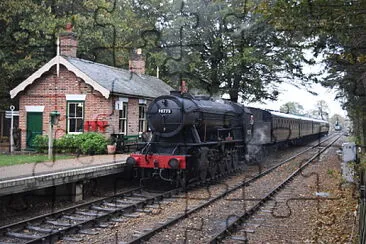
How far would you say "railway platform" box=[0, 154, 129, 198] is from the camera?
7.99m

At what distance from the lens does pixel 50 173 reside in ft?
29.9

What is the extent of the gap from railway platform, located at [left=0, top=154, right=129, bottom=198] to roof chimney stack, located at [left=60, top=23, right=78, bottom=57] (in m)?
5.99

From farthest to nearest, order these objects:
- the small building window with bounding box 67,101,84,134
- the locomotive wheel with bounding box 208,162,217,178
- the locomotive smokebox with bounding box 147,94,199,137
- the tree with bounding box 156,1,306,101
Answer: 1. the tree with bounding box 156,1,306,101
2. the small building window with bounding box 67,101,84,134
3. the locomotive wheel with bounding box 208,162,217,178
4. the locomotive smokebox with bounding box 147,94,199,137

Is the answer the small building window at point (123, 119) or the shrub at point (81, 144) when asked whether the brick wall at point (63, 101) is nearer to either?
the small building window at point (123, 119)

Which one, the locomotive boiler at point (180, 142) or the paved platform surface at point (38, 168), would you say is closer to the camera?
the paved platform surface at point (38, 168)

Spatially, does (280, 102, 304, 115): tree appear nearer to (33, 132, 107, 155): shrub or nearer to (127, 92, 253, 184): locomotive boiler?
(127, 92, 253, 184): locomotive boiler

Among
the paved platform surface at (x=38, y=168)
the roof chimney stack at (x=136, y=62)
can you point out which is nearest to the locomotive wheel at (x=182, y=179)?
the paved platform surface at (x=38, y=168)

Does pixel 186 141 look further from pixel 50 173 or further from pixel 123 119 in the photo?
pixel 123 119

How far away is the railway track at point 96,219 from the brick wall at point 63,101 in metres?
5.06

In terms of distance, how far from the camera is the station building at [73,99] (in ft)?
49.2

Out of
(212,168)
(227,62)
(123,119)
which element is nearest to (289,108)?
(227,62)

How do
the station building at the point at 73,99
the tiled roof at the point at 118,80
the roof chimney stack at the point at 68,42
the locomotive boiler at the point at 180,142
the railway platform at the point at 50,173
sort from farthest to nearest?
the roof chimney stack at the point at 68,42 → the tiled roof at the point at 118,80 → the station building at the point at 73,99 → the locomotive boiler at the point at 180,142 → the railway platform at the point at 50,173

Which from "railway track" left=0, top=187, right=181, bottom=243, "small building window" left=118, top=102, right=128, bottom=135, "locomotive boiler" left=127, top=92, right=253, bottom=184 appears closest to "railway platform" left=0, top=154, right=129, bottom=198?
"railway track" left=0, top=187, right=181, bottom=243

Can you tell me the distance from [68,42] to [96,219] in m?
10.4
